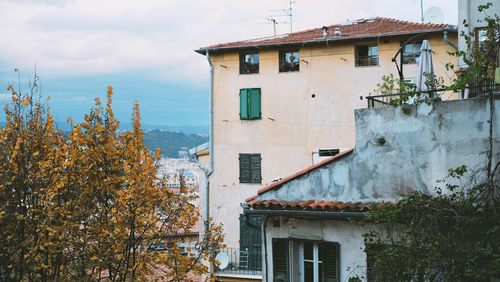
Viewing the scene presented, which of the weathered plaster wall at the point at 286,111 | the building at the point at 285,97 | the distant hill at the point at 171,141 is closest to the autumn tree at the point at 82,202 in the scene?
the building at the point at 285,97

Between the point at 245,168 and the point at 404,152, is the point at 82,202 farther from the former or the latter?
the point at 245,168

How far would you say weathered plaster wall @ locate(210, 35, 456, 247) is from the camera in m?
25.9

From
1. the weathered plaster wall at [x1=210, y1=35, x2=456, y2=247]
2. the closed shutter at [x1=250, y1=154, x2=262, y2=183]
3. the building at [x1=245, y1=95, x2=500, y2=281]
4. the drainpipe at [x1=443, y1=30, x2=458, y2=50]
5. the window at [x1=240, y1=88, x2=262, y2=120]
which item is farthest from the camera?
the window at [x1=240, y1=88, x2=262, y2=120]

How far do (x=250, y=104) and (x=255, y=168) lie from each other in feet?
10.2

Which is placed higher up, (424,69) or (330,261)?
(424,69)

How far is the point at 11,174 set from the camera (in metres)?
10.4

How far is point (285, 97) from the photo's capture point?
27.2m

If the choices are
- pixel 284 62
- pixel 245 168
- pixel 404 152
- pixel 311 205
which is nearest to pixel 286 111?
pixel 284 62

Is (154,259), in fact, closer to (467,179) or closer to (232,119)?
(467,179)

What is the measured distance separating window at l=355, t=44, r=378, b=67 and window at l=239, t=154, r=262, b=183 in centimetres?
658

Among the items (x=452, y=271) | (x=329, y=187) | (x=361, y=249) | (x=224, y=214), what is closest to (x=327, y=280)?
(x=361, y=249)

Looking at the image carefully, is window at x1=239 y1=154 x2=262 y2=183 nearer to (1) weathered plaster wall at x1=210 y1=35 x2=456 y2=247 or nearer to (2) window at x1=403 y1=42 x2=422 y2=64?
(1) weathered plaster wall at x1=210 y1=35 x2=456 y2=247

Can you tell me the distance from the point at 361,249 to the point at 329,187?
128 centimetres

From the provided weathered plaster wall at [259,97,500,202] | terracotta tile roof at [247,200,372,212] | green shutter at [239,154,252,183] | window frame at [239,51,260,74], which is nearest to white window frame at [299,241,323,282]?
terracotta tile roof at [247,200,372,212]
